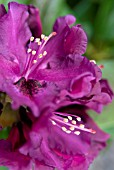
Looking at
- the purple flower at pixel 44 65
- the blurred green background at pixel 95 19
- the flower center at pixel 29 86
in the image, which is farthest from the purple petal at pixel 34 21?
the blurred green background at pixel 95 19

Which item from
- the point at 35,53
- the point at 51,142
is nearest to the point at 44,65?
the point at 35,53

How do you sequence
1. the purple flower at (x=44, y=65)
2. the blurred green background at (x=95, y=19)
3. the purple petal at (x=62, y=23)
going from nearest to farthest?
1. the purple flower at (x=44, y=65)
2. the purple petal at (x=62, y=23)
3. the blurred green background at (x=95, y=19)

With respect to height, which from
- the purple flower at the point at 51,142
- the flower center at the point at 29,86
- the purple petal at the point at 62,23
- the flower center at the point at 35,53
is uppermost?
the purple petal at the point at 62,23

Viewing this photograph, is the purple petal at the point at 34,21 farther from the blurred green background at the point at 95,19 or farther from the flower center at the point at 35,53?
the blurred green background at the point at 95,19

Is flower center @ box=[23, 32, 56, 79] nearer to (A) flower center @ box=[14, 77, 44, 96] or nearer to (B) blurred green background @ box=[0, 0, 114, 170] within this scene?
(A) flower center @ box=[14, 77, 44, 96]

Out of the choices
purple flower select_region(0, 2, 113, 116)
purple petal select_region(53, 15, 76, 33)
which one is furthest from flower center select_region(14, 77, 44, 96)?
purple petal select_region(53, 15, 76, 33)

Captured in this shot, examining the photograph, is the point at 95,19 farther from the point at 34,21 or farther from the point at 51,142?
the point at 51,142
